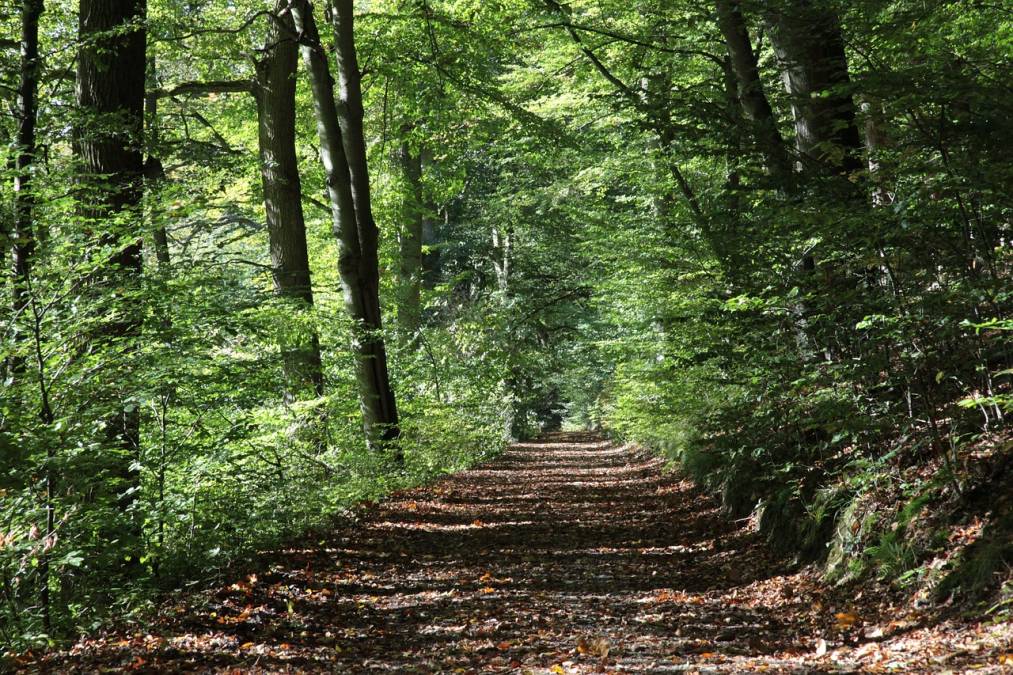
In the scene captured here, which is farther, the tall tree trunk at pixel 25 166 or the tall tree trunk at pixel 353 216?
the tall tree trunk at pixel 353 216

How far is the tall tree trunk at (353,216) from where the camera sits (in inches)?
459

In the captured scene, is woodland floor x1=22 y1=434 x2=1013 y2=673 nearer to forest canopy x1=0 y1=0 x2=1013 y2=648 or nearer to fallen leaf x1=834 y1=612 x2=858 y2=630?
fallen leaf x1=834 y1=612 x2=858 y2=630

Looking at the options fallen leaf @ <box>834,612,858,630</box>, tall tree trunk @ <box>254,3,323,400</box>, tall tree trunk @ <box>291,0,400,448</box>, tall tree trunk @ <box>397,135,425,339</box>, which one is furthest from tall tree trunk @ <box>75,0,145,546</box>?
tall tree trunk @ <box>397,135,425,339</box>

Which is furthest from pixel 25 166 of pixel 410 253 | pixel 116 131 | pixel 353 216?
pixel 410 253

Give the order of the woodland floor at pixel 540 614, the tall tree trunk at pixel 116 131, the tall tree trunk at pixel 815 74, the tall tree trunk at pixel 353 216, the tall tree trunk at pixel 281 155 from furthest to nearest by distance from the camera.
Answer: the tall tree trunk at pixel 281 155, the tall tree trunk at pixel 353 216, the tall tree trunk at pixel 815 74, the tall tree trunk at pixel 116 131, the woodland floor at pixel 540 614

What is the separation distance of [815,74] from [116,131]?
20.9ft

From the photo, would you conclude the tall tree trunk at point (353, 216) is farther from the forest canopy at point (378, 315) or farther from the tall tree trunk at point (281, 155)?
the tall tree trunk at point (281, 155)

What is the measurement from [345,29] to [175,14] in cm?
293

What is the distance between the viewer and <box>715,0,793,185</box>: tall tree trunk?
5992mm

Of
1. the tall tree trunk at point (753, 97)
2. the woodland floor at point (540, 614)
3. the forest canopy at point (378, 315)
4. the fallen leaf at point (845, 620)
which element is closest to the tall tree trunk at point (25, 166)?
the forest canopy at point (378, 315)

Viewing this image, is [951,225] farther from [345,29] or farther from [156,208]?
[345,29]

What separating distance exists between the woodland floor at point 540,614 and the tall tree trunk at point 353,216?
3.09 metres

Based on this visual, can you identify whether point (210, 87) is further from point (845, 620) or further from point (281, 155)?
point (845, 620)

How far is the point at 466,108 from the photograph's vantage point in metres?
15.3
